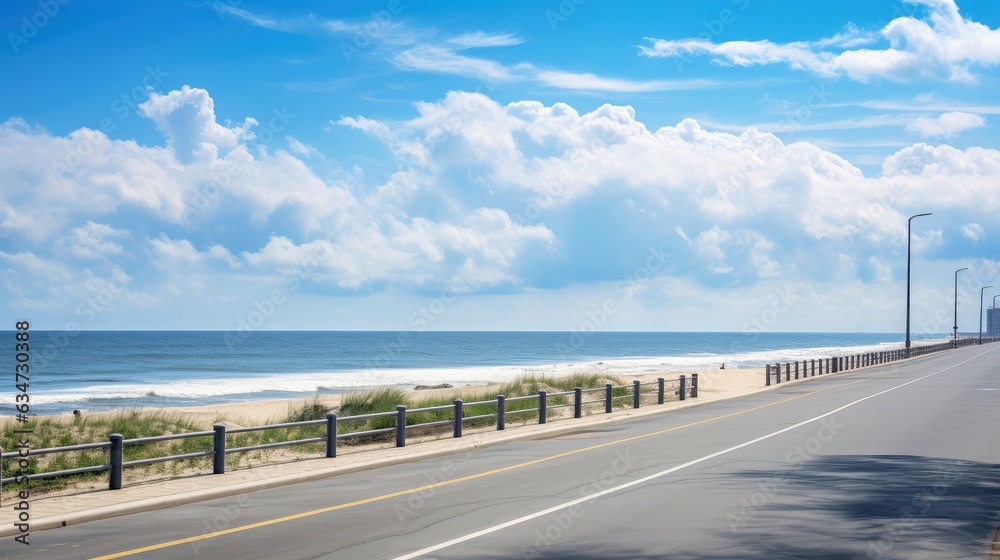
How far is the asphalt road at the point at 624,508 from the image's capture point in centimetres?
930

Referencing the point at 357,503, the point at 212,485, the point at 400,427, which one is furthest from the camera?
the point at 400,427

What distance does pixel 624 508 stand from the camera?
11.5 meters

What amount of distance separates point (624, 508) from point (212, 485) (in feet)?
21.5

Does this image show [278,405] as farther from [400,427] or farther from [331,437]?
[331,437]

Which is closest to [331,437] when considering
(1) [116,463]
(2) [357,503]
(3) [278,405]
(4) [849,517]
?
(1) [116,463]

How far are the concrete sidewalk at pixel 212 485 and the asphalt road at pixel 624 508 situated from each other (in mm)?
307

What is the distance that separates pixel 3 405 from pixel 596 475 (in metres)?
43.5

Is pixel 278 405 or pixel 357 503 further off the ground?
pixel 357 503

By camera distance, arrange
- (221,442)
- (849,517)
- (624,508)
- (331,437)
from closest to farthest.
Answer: (849,517) → (624,508) → (221,442) → (331,437)

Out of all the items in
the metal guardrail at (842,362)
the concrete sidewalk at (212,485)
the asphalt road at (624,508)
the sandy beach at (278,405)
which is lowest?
the sandy beach at (278,405)

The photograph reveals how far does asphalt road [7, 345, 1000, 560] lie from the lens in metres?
9.30

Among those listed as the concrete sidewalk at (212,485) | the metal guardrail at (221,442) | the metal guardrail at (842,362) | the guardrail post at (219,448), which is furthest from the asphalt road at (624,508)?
the metal guardrail at (842,362)

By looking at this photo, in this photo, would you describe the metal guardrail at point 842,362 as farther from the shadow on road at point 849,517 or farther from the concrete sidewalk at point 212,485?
the shadow on road at point 849,517

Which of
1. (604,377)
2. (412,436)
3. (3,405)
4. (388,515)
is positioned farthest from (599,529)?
(3,405)
